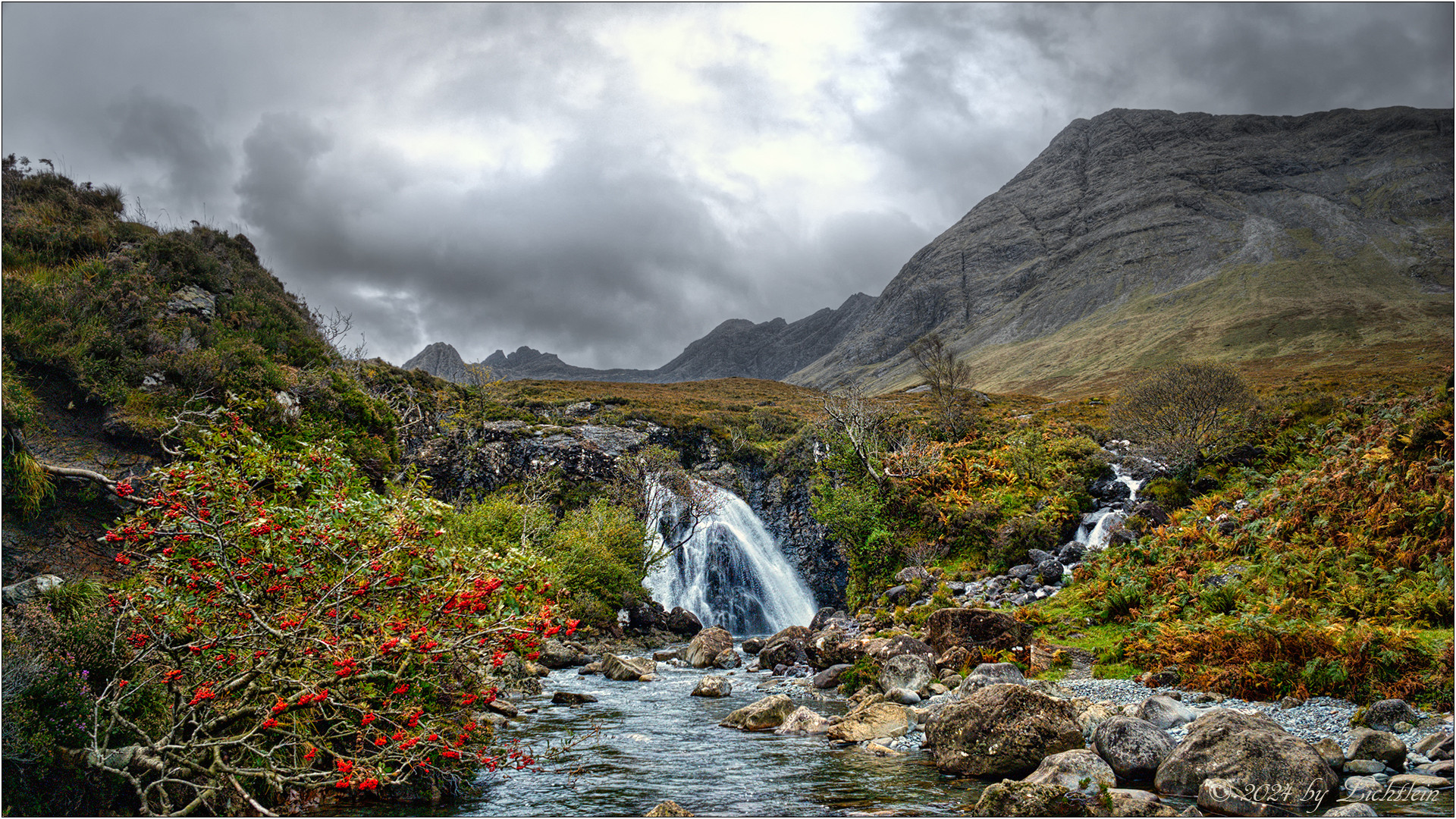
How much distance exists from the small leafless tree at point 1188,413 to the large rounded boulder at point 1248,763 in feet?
82.9

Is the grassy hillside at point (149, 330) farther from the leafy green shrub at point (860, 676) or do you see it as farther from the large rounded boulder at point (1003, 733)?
the leafy green shrub at point (860, 676)

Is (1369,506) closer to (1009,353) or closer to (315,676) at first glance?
(315,676)

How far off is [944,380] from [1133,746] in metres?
46.7

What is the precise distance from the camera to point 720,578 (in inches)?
1599

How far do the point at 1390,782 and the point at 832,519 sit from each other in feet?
89.2

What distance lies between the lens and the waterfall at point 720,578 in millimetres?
39594

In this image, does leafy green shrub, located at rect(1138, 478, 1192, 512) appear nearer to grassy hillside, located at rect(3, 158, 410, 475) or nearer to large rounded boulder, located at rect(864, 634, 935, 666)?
large rounded boulder, located at rect(864, 634, 935, 666)

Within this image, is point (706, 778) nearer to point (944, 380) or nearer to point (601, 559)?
point (601, 559)

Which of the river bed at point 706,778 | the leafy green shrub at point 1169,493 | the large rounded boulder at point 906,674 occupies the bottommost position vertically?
the large rounded boulder at point 906,674

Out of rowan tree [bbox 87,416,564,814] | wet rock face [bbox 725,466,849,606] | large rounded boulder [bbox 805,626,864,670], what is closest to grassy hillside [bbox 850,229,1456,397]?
wet rock face [bbox 725,466,849,606]

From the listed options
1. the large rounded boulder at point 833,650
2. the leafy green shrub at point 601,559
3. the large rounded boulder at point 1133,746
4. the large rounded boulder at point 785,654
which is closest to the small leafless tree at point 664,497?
the leafy green shrub at point 601,559

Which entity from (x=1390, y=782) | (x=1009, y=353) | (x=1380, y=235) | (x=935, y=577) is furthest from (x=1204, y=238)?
(x=1390, y=782)

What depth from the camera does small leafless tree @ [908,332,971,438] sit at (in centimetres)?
4522

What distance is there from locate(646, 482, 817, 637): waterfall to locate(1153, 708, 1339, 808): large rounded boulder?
30804 millimetres
